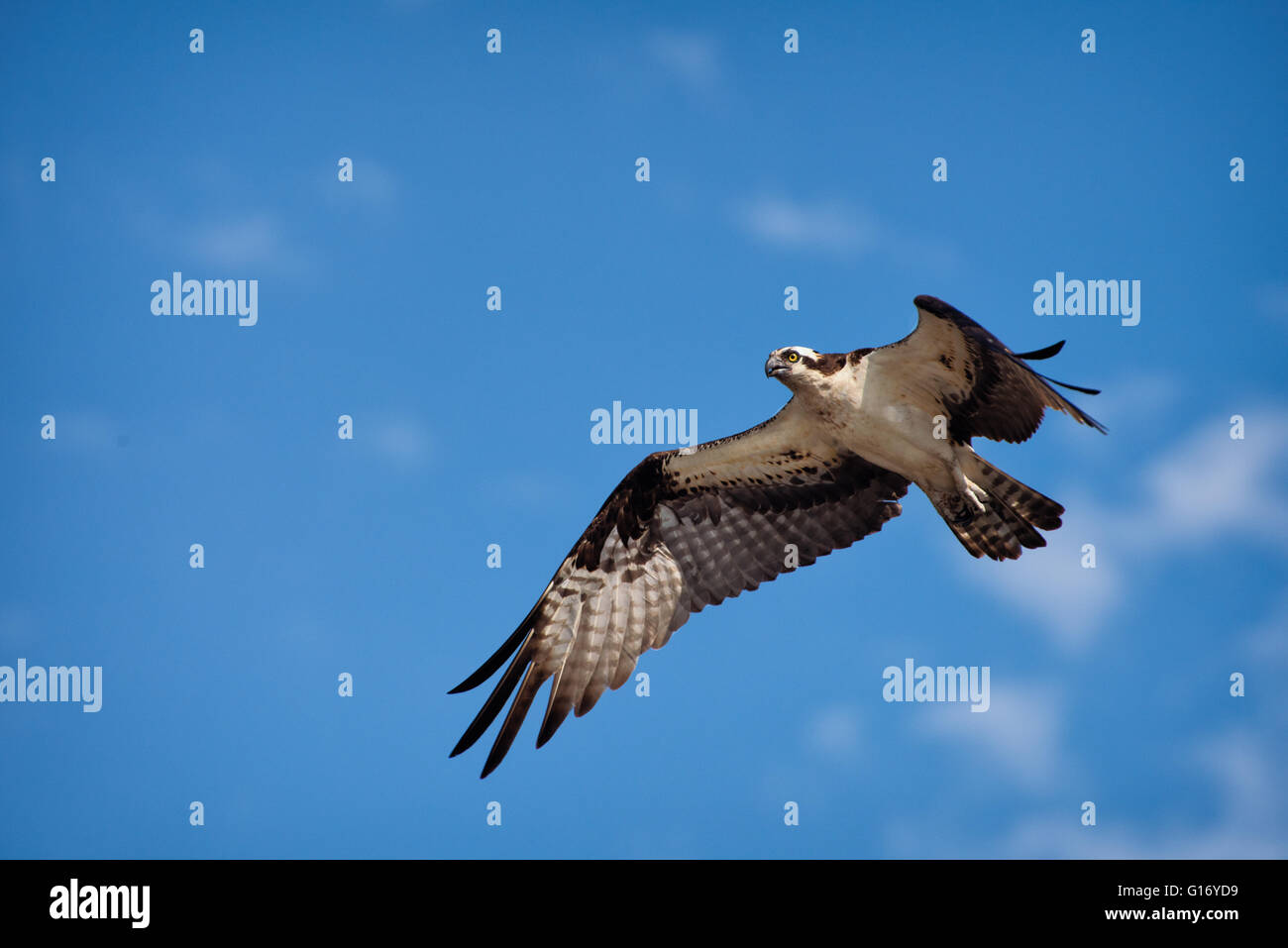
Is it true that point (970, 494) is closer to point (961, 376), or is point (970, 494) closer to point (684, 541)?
point (961, 376)

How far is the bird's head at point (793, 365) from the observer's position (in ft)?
35.7

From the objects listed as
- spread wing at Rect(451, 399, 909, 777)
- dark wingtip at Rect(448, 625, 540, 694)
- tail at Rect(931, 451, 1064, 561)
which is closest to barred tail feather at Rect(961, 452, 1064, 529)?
tail at Rect(931, 451, 1064, 561)

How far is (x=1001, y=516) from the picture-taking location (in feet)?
36.2

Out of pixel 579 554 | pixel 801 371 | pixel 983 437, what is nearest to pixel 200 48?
pixel 579 554

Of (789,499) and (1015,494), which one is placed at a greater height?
(789,499)

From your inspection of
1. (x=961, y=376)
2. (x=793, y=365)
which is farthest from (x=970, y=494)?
(x=793, y=365)

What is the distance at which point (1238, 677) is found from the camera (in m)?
13.1

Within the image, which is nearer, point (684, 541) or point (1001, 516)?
point (1001, 516)

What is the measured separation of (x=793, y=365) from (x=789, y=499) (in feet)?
5.53

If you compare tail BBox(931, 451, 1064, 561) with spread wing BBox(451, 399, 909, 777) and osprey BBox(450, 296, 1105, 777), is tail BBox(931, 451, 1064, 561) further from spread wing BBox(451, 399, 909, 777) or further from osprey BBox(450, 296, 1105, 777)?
spread wing BBox(451, 399, 909, 777)

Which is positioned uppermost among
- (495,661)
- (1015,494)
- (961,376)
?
(961,376)

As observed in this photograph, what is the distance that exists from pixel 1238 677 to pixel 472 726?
7418mm

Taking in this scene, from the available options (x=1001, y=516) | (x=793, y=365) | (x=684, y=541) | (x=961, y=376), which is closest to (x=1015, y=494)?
(x=1001, y=516)

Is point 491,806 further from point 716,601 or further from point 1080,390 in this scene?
point 1080,390
